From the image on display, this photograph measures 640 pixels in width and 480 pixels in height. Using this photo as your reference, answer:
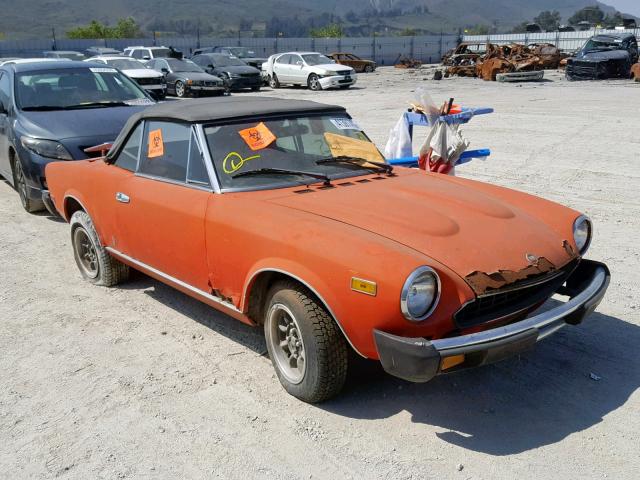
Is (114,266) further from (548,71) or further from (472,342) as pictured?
(548,71)

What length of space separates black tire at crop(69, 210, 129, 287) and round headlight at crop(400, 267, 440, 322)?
3046 mm

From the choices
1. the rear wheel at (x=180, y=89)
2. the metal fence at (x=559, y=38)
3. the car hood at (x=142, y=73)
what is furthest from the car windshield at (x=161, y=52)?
the metal fence at (x=559, y=38)

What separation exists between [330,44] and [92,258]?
47.2m

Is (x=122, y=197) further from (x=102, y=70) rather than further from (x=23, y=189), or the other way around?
(x=102, y=70)

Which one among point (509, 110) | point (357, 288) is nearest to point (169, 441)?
point (357, 288)

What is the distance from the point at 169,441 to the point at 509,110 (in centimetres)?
1513

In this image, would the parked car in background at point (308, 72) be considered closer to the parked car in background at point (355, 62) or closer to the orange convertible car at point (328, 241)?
the parked car in background at point (355, 62)

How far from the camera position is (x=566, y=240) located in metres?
3.83

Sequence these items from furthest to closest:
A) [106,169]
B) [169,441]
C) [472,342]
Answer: [106,169], [169,441], [472,342]

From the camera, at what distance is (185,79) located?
23.1 m

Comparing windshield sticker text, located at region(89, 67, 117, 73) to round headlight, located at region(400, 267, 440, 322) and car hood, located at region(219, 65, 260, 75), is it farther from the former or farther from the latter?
car hood, located at region(219, 65, 260, 75)

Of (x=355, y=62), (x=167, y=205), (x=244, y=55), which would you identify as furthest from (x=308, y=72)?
(x=167, y=205)

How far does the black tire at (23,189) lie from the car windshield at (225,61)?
20376 mm

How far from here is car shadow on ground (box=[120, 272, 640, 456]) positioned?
3320 mm
